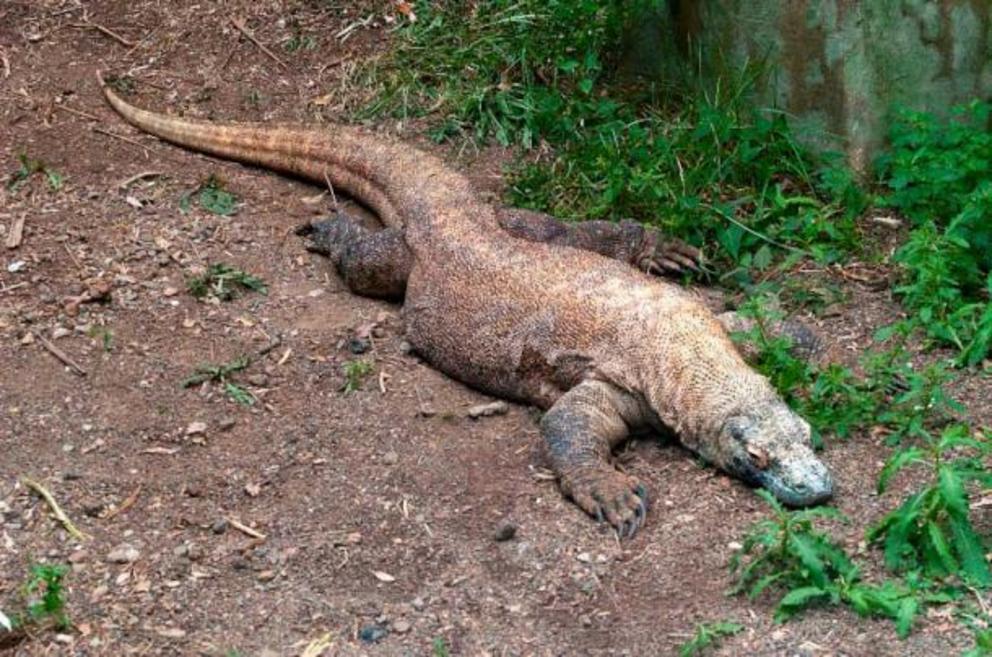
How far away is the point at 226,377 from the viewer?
17.4 ft

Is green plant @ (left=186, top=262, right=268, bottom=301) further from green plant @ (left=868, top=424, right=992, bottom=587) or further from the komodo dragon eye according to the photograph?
green plant @ (left=868, top=424, right=992, bottom=587)

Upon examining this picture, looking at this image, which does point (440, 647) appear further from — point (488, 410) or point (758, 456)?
point (488, 410)

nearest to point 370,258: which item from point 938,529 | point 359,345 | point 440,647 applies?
point 359,345

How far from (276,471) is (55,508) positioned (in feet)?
2.23

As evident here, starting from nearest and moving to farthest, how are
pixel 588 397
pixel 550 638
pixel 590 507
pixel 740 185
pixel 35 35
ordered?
pixel 550 638 < pixel 590 507 < pixel 588 397 < pixel 740 185 < pixel 35 35

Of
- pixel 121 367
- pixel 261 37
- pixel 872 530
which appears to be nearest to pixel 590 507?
pixel 872 530

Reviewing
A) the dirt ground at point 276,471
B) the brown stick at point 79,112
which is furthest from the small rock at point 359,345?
the brown stick at point 79,112

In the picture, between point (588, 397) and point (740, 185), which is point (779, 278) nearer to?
point (740, 185)

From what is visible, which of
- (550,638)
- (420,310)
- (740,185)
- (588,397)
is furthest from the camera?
(740,185)

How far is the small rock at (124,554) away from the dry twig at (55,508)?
0.11 m

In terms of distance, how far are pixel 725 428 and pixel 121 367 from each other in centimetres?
209

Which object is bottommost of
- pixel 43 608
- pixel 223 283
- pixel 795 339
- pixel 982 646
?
pixel 223 283

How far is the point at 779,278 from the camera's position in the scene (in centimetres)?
570

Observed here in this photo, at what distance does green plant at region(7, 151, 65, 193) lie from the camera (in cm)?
629
